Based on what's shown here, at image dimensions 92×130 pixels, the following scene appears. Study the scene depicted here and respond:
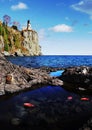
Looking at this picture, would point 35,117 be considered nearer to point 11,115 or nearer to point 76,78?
point 11,115

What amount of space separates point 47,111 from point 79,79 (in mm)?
9259

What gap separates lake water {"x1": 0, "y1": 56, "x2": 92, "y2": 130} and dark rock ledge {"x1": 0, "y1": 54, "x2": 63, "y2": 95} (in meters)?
1.04

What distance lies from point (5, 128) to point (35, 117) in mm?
2148

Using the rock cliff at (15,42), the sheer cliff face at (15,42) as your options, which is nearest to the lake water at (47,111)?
the rock cliff at (15,42)

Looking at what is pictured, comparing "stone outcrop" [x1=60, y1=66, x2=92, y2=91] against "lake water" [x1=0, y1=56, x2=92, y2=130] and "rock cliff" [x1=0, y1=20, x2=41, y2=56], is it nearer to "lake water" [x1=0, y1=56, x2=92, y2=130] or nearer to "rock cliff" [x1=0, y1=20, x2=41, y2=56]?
"lake water" [x1=0, y1=56, x2=92, y2=130]

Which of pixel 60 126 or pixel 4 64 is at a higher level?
pixel 4 64

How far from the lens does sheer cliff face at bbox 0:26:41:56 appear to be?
146688 mm

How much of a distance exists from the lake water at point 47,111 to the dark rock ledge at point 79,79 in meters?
2.59

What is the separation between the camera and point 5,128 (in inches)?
430

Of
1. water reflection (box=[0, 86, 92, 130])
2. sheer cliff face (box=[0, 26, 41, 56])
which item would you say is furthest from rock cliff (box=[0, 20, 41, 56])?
water reflection (box=[0, 86, 92, 130])

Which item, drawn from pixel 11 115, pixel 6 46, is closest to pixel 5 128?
pixel 11 115

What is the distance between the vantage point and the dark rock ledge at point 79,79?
2074cm

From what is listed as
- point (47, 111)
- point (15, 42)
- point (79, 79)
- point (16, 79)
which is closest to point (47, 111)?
point (47, 111)

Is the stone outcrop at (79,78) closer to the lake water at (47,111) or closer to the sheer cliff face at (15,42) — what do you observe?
the lake water at (47,111)
